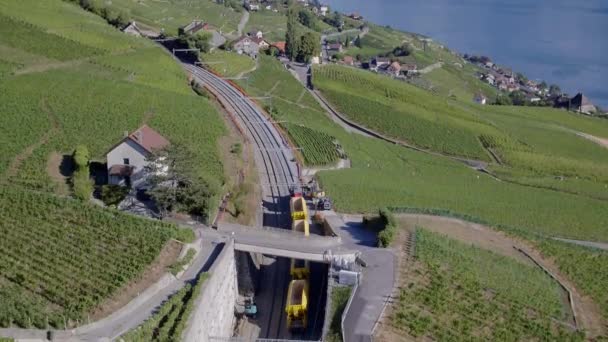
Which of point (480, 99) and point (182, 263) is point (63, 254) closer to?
point (182, 263)

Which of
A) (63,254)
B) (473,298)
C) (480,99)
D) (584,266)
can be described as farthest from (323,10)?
(63,254)

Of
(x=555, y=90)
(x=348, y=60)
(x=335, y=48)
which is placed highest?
(x=335, y=48)

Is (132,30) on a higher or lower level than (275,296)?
higher

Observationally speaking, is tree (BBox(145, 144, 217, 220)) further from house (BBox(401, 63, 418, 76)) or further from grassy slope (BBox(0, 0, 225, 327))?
house (BBox(401, 63, 418, 76))

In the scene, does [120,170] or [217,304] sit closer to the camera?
[217,304]

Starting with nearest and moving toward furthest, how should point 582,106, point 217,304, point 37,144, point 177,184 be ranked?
point 217,304 → point 177,184 → point 37,144 → point 582,106

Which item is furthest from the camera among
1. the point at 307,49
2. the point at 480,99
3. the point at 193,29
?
the point at 480,99
